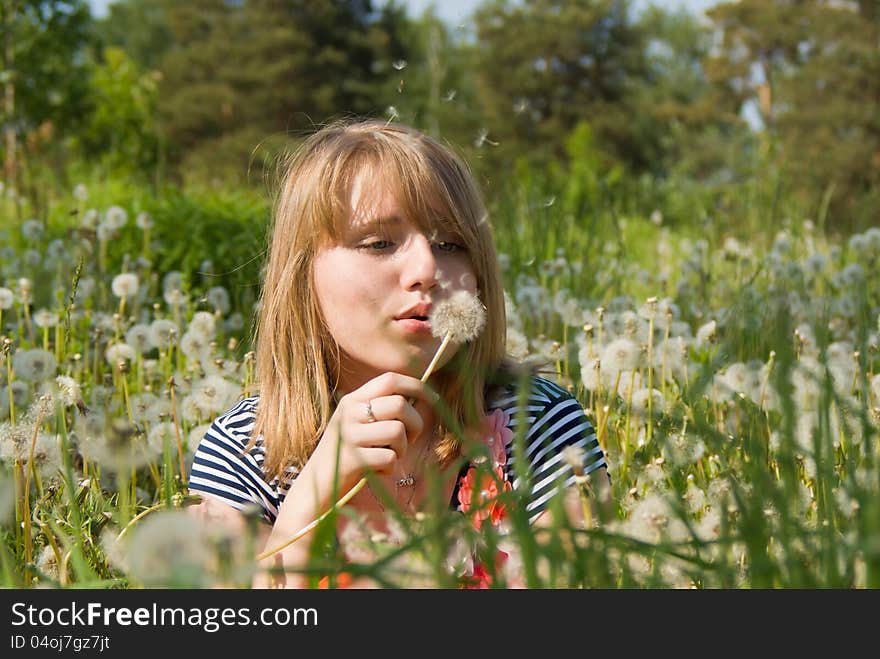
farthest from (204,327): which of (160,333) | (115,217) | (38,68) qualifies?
(38,68)

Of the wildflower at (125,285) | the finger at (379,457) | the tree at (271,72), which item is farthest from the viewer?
the tree at (271,72)

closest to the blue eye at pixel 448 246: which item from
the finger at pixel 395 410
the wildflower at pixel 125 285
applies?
the finger at pixel 395 410

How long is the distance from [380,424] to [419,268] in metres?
0.36

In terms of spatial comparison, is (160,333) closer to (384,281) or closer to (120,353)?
(120,353)

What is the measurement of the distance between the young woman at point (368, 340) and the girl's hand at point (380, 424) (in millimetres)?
43

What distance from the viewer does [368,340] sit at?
198cm

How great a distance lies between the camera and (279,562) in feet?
4.43

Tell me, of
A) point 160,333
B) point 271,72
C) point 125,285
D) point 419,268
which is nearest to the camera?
point 419,268

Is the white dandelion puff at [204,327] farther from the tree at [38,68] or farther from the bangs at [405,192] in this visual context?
the tree at [38,68]

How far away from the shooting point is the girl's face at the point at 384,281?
1.90m

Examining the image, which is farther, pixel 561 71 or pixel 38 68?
pixel 561 71

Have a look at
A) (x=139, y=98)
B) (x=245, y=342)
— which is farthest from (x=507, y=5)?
(x=245, y=342)

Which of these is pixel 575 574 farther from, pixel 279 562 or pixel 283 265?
pixel 283 265
